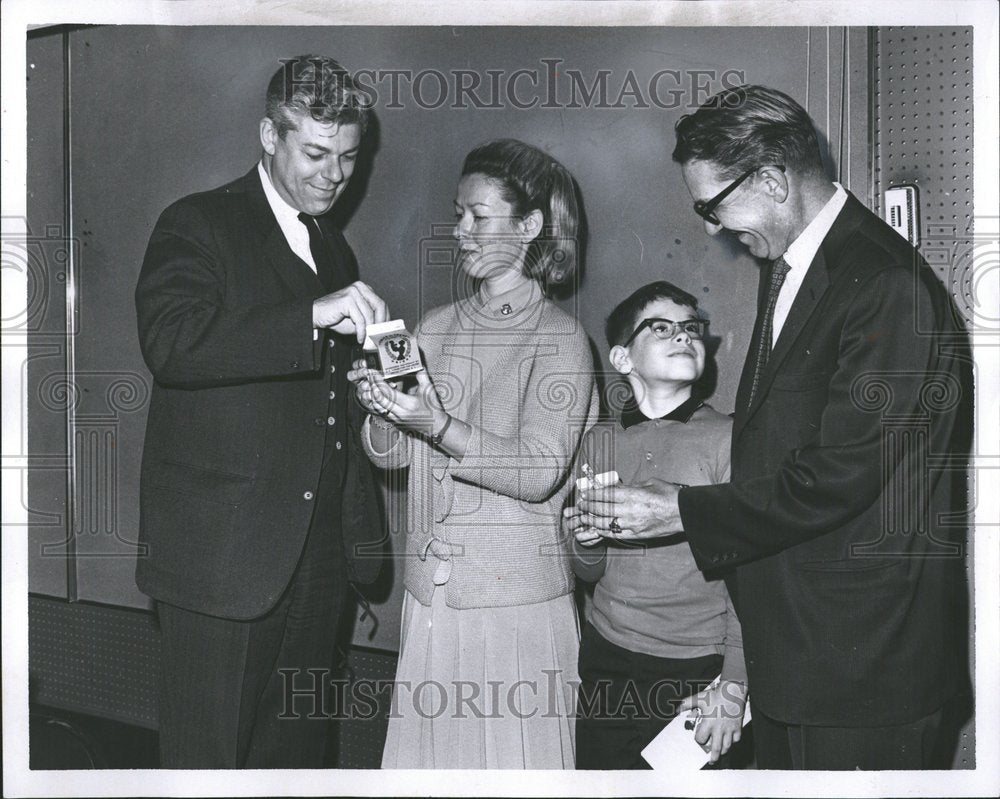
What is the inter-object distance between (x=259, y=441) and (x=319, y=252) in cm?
51

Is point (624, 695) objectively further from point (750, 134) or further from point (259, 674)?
point (750, 134)

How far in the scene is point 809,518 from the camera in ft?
6.96

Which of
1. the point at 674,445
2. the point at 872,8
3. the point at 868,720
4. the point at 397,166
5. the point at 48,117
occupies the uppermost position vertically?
the point at 872,8

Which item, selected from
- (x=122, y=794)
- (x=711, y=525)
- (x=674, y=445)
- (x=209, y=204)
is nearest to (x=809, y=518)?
(x=711, y=525)

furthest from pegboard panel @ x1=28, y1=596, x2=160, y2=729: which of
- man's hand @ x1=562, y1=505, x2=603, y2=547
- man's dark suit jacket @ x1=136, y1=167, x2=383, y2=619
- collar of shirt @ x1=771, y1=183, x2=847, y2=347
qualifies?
collar of shirt @ x1=771, y1=183, x2=847, y2=347

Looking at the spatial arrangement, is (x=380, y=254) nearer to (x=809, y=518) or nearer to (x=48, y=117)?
(x=48, y=117)

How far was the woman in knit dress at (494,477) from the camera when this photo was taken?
228 centimetres

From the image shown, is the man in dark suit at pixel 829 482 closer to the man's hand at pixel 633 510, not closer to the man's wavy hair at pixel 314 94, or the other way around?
the man's hand at pixel 633 510

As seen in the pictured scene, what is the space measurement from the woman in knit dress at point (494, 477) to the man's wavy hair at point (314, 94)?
0.34m

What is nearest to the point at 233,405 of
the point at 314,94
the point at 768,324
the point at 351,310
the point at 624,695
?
the point at 351,310

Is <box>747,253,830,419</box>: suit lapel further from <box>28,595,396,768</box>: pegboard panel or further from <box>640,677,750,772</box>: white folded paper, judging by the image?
<box>28,595,396,768</box>: pegboard panel

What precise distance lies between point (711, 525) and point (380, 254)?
113 cm

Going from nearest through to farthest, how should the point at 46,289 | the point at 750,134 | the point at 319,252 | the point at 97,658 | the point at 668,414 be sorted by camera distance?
the point at 750,134 < the point at 668,414 < the point at 319,252 < the point at 46,289 < the point at 97,658

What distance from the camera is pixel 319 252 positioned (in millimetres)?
2439
